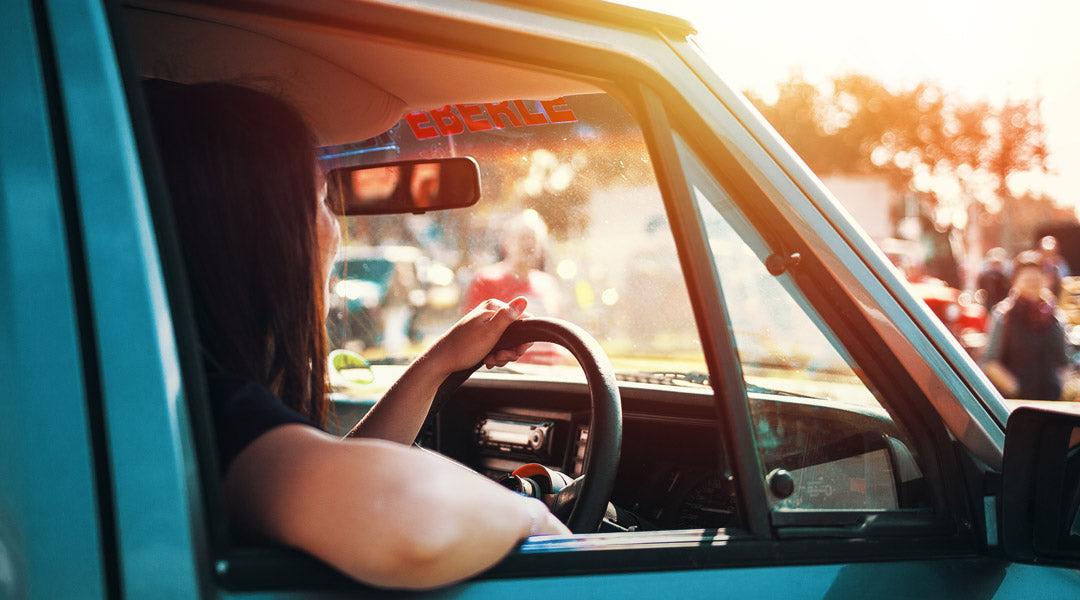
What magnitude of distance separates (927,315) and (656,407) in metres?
1.25

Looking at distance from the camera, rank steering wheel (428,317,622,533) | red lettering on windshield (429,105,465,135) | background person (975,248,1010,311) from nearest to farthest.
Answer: steering wheel (428,317,622,533)
red lettering on windshield (429,105,465,135)
background person (975,248,1010,311)

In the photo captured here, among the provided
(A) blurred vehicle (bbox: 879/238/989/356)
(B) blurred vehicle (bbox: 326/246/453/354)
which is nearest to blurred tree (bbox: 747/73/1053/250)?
(A) blurred vehicle (bbox: 879/238/989/356)

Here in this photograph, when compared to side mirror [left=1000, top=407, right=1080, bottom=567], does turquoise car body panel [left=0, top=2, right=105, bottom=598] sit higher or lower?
higher

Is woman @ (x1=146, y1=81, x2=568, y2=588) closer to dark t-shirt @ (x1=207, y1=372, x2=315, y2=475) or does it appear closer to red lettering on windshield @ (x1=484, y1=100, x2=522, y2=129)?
dark t-shirt @ (x1=207, y1=372, x2=315, y2=475)

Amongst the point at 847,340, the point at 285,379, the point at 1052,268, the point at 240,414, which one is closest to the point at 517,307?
the point at 285,379

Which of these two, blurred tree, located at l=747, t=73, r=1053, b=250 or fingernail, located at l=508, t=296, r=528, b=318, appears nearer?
fingernail, located at l=508, t=296, r=528, b=318

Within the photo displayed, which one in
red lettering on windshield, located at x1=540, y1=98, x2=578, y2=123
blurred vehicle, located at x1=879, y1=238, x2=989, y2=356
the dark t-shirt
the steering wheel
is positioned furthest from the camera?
blurred vehicle, located at x1=879, y1=238, x2=989, y2=356

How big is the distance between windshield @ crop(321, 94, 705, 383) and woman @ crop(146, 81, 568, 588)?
1.70ft

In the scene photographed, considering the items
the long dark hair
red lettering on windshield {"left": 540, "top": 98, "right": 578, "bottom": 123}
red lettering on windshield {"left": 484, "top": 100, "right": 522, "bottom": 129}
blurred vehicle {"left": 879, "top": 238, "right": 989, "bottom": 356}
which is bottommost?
blurred vehicle {"left": 879, "top": 238, "right": 989, "bottom": 356}

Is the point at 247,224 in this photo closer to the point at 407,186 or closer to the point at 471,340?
the point at 471,340

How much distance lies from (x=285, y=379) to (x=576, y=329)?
0.73m

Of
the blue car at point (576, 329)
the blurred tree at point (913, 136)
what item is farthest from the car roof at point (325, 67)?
the blurred tree at point (913, 136)

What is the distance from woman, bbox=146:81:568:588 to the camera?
1021mm

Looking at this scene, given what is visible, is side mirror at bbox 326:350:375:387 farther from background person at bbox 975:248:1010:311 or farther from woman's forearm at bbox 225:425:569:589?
background person at bbox 975:248:1010:311
